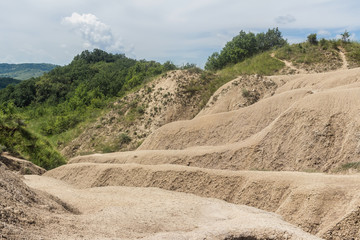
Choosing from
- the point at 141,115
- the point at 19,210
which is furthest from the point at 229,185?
the point at 141,115

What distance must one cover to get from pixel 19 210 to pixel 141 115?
33060 mm

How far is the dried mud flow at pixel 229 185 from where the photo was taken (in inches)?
332

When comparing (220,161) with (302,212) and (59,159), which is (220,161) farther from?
(59,159)

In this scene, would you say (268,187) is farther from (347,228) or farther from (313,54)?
(313,54)

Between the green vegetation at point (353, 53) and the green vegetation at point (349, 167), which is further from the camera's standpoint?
the green vegetation at point (353, 53)

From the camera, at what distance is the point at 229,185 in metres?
15.1

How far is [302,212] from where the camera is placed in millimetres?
11602

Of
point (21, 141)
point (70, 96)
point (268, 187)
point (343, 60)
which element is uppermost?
point (343, 60)

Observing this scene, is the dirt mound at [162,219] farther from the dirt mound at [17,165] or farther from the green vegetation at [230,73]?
the green vegetation at [230,73]

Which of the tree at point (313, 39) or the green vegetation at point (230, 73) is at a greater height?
the tree at point (313, 39)

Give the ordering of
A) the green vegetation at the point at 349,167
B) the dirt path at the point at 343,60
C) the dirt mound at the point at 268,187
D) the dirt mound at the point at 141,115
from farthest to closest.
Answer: the dirt path at the point at 343,60, the dirt mound at the point at 141,115, the green vegetation at the point at 349,167, the dirt mound at the point at 268,187

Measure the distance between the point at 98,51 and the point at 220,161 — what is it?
3101 inches

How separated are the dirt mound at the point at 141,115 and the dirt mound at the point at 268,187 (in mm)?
17050

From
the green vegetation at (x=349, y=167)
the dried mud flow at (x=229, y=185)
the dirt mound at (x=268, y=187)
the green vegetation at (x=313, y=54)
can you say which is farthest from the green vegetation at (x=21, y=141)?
the green vegetation at (x=313, y=54)
